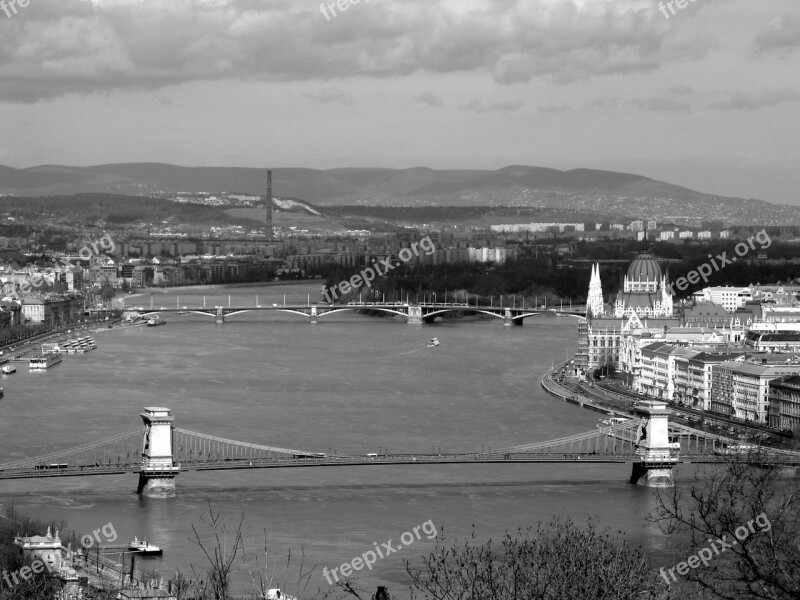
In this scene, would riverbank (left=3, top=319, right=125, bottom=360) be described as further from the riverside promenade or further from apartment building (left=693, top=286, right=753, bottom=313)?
apartment building (left=693, top=286, right=753, bottom=313)

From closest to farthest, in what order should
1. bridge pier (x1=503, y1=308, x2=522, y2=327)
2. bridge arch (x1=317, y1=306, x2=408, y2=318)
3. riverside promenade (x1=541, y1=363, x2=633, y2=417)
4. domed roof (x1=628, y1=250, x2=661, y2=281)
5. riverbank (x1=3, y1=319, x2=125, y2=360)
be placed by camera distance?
1. riverside promenade (x1=541, y1=363, x2=633, y2=417)
2. riverbank (x1=3, y1=319, x2=125, y2=360)
3. domed roof (x1=628, y1=250, x2=661, y2=281)
4. bridge pier (x1=503, y1=308, x2=522, y2=327)
5. bridge arch (x1=317, y1=306, x2=408, y2=318)

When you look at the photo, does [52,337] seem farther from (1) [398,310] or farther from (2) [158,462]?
(2) [158,462]

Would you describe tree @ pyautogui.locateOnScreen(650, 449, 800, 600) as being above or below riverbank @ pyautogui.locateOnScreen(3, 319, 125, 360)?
above

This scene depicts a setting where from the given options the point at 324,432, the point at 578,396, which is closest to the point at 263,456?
the point at 324,432

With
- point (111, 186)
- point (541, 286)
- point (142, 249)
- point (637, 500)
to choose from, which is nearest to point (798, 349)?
point (637, 500)

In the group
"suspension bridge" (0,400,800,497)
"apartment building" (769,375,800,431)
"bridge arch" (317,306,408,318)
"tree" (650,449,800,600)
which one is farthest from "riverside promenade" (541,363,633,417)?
"bridge arch" (317,306,408,318)

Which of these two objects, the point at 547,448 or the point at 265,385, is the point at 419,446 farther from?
the point at 265,385

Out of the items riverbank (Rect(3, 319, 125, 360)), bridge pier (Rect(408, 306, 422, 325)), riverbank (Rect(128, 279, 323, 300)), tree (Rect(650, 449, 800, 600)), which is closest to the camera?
tree (Rect(650, 449, 800, 600))

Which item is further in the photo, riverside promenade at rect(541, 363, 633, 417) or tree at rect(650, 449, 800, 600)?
riverside promenade at rect(541, 363, 633, 417)
